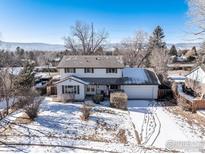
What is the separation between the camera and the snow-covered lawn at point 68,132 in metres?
10.8

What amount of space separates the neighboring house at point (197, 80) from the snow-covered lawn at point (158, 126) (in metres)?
6.47

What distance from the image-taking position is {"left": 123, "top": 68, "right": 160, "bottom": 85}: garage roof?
24.4 metres

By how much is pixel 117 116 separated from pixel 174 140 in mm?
5782

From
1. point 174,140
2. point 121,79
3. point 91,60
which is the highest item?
point 91,60

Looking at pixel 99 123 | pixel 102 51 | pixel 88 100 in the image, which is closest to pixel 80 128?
pixel 99 123

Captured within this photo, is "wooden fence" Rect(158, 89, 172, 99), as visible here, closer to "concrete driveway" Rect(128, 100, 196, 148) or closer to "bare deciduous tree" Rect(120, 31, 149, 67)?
"concrete driveway" Rect(128, 100, 196, 148)

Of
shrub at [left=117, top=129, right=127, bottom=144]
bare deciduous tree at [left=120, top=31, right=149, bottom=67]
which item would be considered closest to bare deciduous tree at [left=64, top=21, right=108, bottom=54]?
bare deciduous tree at [left=120, top=31, right=149, bottom=67]

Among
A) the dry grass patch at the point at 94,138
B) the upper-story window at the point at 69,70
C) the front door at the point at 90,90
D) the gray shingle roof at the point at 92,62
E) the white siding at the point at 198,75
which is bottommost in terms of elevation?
the dry grass patch at the point at 94,138

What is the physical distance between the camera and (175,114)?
62.0ft

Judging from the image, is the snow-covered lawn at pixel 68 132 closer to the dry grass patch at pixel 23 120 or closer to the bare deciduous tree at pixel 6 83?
the dry grass patch at pixel 23 120

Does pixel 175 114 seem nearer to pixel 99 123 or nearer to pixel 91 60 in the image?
pixel 99 123

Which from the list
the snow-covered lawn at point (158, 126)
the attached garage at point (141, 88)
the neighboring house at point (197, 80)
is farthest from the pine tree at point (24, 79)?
the neighboring house at point (197, 80)

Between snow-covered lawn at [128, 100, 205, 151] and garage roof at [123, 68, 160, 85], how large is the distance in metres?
3.49

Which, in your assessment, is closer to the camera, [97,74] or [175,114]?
[175,114]
